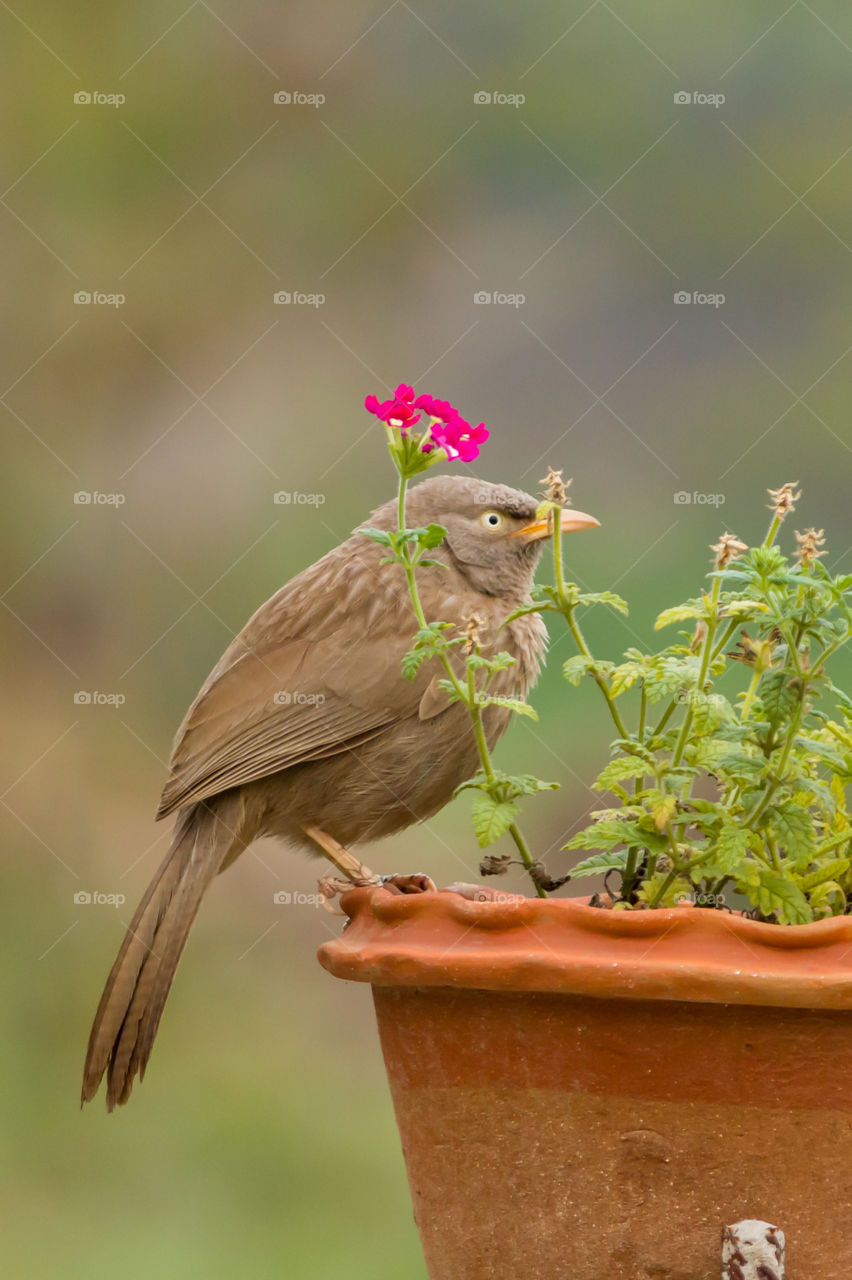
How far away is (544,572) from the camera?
3.70 meters

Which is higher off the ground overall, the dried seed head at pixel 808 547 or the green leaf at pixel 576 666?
the dried seed head at pixel 808 547

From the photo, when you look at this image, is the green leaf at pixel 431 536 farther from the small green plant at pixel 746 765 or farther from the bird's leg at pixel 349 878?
the bird's leg at pixel 349 878

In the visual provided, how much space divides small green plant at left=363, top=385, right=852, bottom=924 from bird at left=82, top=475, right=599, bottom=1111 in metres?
0.61

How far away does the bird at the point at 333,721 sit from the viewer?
2.47 metres

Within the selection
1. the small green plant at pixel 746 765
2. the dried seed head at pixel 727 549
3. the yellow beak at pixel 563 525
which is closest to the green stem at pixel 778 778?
the small green plant at pixel 746 765

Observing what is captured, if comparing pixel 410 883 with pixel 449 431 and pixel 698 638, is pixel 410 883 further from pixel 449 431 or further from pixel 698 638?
pixel 449 431

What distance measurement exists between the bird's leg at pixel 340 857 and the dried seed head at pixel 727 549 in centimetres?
98

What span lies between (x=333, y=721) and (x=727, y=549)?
0.98 meters

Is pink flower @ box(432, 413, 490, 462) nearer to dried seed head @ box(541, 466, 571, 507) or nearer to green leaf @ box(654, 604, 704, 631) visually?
dried seed head @ box(541, 466, 571, 507)

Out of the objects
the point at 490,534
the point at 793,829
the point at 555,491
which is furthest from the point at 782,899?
the point at 490,534

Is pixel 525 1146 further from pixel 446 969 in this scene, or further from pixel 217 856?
pixel 217 856

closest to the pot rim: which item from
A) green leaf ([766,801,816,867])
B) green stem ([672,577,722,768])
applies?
green leaf ([766,801,816,867])

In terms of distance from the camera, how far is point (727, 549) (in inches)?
68.2

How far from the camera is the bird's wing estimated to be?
8.17 ft
